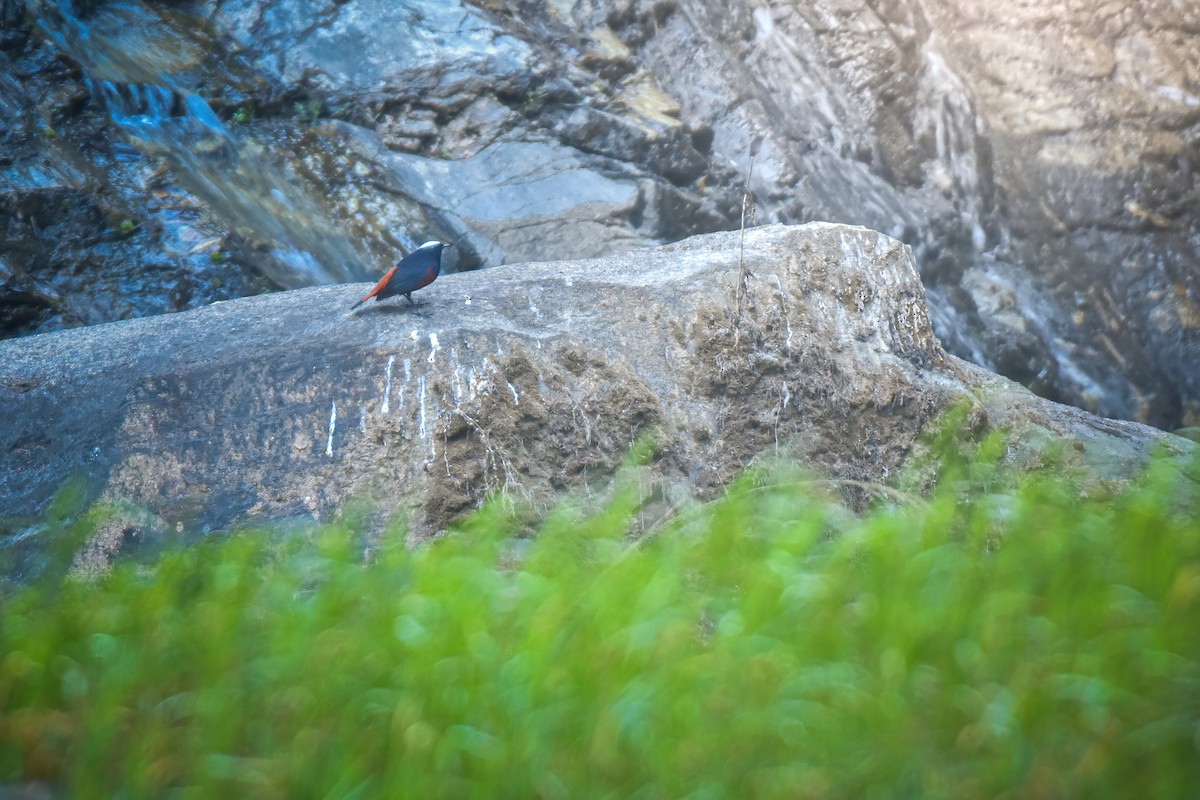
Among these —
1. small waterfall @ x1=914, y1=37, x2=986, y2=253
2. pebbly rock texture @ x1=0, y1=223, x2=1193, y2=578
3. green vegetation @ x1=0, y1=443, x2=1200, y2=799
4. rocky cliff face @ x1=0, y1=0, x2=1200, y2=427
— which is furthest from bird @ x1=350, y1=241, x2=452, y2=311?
small waterfall @ x1=914, y1=37, x2=986, y2=253

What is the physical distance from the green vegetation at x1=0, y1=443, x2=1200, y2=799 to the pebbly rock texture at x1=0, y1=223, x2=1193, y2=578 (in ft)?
6.73

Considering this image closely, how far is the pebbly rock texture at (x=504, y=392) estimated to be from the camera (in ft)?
14.8

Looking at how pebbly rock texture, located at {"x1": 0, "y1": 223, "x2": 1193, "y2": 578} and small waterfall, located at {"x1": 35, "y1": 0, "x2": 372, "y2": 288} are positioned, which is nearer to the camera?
pebbly rock texture, located at {"x1": 0, "y1": 223, "x2": 1193, "y2": 578}

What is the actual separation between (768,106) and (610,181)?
2.41 meters

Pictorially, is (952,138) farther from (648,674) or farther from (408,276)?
(648,674)

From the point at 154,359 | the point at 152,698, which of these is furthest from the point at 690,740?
the point at 154,359

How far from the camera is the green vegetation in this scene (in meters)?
1.87

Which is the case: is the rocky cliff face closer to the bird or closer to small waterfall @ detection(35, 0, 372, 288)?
small waterfall @ detection(35, 0, 372, 288)

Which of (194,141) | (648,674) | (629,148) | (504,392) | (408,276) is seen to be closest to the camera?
(648,674)

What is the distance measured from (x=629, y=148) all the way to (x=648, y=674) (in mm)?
8461

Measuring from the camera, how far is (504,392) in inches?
193

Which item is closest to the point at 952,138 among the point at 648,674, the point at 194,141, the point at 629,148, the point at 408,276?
the point at 629,148

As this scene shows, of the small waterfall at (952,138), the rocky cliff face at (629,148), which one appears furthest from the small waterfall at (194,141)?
the small waterfall at (952,138)

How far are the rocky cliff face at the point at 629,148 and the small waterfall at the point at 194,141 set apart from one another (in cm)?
2
